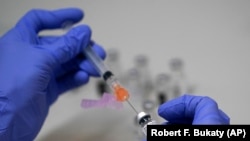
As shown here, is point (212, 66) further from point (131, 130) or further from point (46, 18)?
point (46, 18)

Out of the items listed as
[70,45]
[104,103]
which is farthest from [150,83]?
[70,45]

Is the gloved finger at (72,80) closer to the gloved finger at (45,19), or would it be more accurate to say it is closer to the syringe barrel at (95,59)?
the syringe barrel at (95,59)

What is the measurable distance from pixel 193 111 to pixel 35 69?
458 mm

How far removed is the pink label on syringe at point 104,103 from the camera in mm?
1105

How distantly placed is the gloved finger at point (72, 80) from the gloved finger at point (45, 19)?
0.17 meters

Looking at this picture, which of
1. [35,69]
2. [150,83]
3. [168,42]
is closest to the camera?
[35,69]

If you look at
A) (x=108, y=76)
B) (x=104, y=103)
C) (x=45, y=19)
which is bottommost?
(x=104, y=103)

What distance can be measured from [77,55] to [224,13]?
652 millimetres

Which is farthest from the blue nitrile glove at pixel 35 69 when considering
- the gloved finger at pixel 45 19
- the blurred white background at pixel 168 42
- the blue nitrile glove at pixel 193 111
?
the blue nitrile glove at pixel 193 111

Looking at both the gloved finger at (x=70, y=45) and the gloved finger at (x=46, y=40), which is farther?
the gloved finger at (x=46, y=40)

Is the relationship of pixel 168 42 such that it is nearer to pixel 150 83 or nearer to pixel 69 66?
pixel 150 83

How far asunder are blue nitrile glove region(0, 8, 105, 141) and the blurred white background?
0.13 metres

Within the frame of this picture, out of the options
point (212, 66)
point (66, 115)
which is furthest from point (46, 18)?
point (212, 66)

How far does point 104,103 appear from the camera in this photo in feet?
3.74
